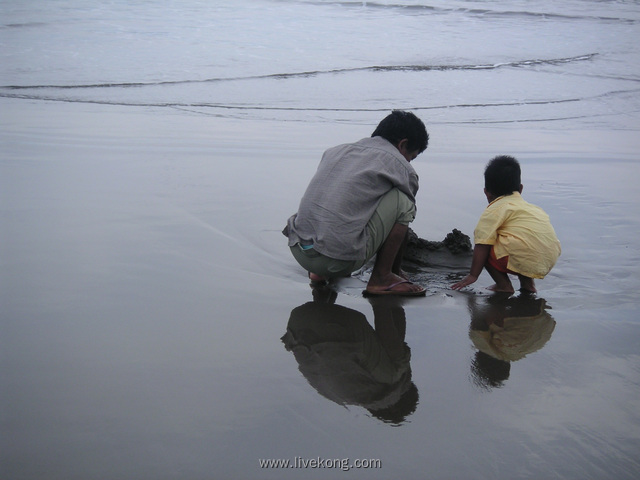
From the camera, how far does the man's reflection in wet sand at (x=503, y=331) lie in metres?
2.81

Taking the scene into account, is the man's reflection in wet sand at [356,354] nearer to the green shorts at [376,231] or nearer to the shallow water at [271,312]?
the shallow water at [271,312]

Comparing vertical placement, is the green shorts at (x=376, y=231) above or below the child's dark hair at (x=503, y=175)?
below

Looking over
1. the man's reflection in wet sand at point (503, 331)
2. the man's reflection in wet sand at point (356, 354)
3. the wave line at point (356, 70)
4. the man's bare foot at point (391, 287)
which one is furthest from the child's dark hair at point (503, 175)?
the wave line at point (356, 70)

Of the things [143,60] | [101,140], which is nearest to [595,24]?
[143,60]

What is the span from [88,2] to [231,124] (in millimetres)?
14460

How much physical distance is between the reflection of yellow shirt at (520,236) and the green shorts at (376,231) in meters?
→ 0.49

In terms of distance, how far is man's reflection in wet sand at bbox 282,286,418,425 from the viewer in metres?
2.53

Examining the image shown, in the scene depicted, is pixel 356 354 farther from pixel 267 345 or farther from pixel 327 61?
pixel 327 61

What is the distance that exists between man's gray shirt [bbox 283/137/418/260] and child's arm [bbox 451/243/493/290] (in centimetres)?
51

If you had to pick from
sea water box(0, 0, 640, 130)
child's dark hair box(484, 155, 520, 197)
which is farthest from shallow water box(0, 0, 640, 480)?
child's dark hair box(484, 155, 520, 197)

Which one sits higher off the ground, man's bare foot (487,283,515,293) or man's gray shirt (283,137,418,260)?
man's gray shirt (283,137,418,260)

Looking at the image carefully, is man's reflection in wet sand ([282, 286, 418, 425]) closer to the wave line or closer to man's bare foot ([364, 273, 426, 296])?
man's bare foot ([364, 273, 426, 296])

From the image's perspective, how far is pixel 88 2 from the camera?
797 inches

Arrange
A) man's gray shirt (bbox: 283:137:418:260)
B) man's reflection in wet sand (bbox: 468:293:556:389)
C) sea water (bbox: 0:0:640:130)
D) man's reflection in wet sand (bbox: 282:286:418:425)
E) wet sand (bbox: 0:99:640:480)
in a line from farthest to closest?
sea water (bbox: 0:0:640:130) < man's gray shirt (bbox: 283:137:418:260) < man's reflection in wet sand (bbox: 468:293:556:389) < man's reflection in wet sand (bbox: 282:286:418:425) < wet sand (bbox: 0:99:640:480)
